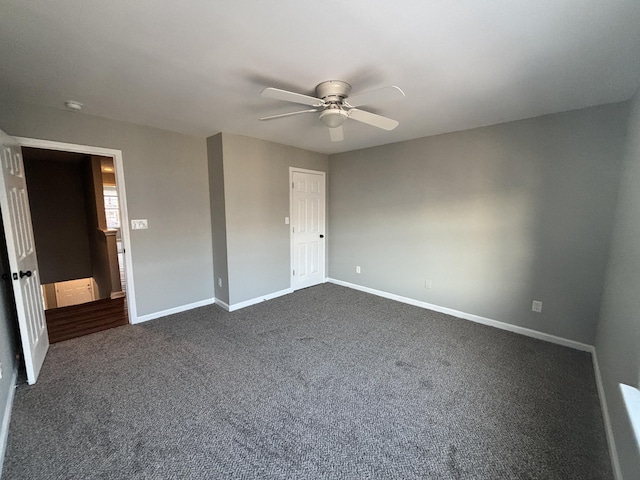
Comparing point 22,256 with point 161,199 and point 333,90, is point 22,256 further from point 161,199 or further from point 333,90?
point 333,90

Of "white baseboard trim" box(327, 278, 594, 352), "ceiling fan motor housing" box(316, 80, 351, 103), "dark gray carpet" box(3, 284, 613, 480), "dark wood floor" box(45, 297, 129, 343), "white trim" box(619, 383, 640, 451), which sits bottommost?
"dark gray carpet" box(3, 284, 613, 480)

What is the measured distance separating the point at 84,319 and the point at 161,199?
6.00 ft

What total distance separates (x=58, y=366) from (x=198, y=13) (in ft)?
9.96

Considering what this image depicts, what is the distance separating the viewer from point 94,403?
6.45ft

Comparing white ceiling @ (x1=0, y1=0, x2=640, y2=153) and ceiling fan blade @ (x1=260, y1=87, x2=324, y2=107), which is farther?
ceiling fan blade @ (x1=260, y1=87, x2=324, y2=107)

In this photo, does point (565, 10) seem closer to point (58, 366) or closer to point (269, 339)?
point (269, 339)

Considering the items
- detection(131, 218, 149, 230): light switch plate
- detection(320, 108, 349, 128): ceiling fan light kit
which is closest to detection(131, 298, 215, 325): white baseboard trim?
detection(131, 218, 149, 230): light switch plate

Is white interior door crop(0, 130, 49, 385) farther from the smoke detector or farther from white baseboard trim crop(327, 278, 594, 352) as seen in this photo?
white baseboard trim crop(327, 278, 594, 352)

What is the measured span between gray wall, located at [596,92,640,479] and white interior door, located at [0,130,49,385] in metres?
3.77

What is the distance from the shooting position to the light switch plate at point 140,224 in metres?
3.19

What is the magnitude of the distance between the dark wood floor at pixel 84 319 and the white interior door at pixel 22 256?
449 mm

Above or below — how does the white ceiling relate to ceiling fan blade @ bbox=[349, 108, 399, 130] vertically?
above

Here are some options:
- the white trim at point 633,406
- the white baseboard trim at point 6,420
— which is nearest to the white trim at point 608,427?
the white trim at point 633,406

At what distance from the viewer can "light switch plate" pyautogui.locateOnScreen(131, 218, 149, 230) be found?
125 inches
